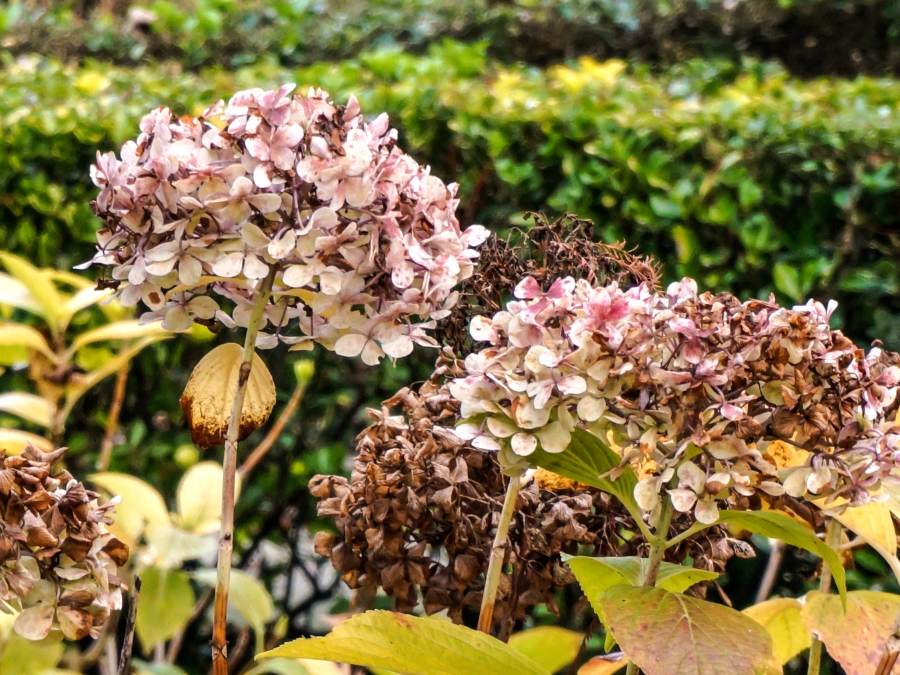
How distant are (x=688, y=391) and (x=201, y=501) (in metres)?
1.56

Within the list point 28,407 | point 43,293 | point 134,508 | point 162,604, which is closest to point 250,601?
point 162,604

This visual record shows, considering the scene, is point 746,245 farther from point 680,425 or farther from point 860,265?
point 680,425

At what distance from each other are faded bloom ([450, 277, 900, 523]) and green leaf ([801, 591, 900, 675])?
0.22 meters

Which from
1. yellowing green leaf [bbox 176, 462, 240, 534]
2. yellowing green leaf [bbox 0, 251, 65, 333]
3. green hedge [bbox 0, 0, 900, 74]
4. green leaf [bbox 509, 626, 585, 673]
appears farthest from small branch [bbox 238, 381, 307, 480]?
green hedge [bbox 0, 0, 900, 74]

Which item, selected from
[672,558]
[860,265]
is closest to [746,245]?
[860,265]

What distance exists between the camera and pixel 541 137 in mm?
3078

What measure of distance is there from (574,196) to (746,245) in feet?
1.40

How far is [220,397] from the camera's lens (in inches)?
45.9

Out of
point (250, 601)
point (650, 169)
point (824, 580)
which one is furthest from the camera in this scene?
point (650, 169)

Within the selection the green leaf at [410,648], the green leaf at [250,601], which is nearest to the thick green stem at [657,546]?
the green leaf at [410,648]

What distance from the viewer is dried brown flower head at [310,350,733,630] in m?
1.18

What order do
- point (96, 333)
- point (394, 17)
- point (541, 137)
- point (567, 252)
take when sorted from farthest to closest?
1. point (394, 17)
2. point (541, 137)
3. point (96, 333)
4. point (567, 252)

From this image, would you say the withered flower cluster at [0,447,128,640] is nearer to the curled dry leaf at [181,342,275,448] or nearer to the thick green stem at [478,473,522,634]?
the curled dry leaf at [181,342,275,448]

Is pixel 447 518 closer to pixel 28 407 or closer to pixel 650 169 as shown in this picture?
pixel 28 407
